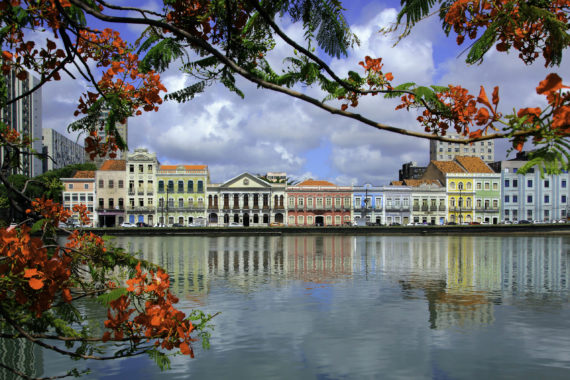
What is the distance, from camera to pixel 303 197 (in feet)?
222

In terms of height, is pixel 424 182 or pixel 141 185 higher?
pixel 424 182

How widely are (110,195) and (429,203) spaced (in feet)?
143

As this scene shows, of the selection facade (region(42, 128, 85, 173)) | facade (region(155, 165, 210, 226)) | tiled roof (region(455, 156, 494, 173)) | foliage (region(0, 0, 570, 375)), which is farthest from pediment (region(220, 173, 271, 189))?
foliage (region(0, 0, 570, 375))

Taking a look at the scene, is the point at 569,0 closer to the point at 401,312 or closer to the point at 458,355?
the point at 458,355

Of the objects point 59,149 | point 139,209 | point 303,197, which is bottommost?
point 139,209

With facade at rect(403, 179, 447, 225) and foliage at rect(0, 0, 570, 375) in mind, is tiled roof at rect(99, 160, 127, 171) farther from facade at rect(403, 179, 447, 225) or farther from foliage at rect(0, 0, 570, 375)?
foliage at rect(0, 0, 570, 375)

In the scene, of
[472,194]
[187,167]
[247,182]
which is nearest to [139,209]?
[187,167]

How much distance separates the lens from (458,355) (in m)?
7.55

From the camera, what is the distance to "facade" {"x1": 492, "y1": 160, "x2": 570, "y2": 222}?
65500 mm

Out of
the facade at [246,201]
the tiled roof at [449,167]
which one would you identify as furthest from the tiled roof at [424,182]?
the facade at [246,201]

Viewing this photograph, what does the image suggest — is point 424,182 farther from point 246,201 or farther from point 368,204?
point 246,201

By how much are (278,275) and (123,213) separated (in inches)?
2060

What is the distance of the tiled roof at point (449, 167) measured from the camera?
67.8 meters

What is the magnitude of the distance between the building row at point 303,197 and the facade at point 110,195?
125 millimetres
